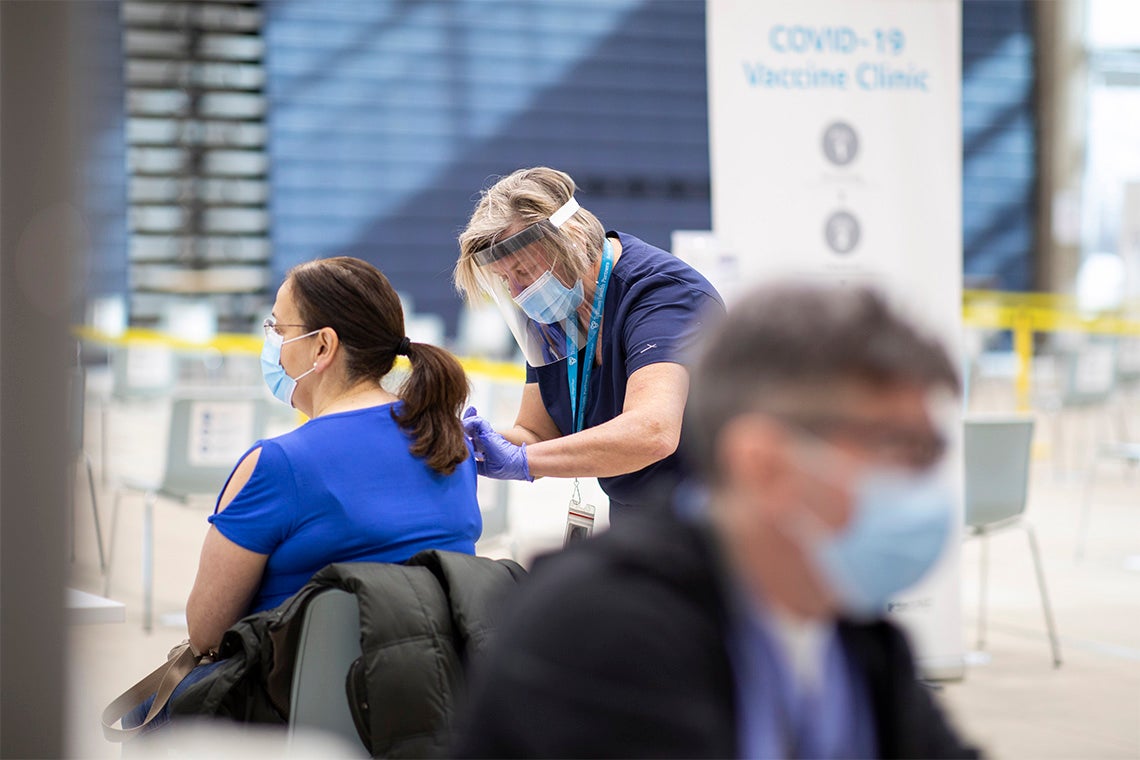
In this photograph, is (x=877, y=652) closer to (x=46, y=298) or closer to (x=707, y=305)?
(x=46, y=298)

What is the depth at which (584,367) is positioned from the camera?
2.30m

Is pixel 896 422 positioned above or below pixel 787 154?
below

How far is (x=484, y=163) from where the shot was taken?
1248 centimetres

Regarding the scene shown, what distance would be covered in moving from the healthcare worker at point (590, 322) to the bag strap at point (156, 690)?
1.88 ft

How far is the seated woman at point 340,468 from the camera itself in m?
1.82

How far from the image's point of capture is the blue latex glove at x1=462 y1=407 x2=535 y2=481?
216cm

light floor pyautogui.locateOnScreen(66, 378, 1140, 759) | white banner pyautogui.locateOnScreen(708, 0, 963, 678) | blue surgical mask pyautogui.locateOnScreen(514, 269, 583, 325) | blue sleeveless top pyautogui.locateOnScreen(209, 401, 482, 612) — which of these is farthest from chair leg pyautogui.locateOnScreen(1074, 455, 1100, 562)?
blue sleeveless top pyautogui.locateOnScreen(209, 401, 482, 612)

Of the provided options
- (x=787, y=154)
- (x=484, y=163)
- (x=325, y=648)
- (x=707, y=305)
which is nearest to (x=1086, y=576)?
(x=787, y=154)

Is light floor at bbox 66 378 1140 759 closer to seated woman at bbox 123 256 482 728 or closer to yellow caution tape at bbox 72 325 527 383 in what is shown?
seated woman at bbox 123 256 482 728

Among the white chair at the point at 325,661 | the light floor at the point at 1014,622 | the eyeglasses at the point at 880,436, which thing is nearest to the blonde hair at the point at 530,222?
the light floor at the point at 1014,622

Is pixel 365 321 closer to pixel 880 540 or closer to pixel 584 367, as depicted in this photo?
pixel 584 367

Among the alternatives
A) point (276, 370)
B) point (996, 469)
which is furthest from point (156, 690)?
point (996, 469)

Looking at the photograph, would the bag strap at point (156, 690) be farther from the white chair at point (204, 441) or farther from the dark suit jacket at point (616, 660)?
the white chair at point (204, 441)

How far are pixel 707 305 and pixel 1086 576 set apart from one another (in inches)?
141
